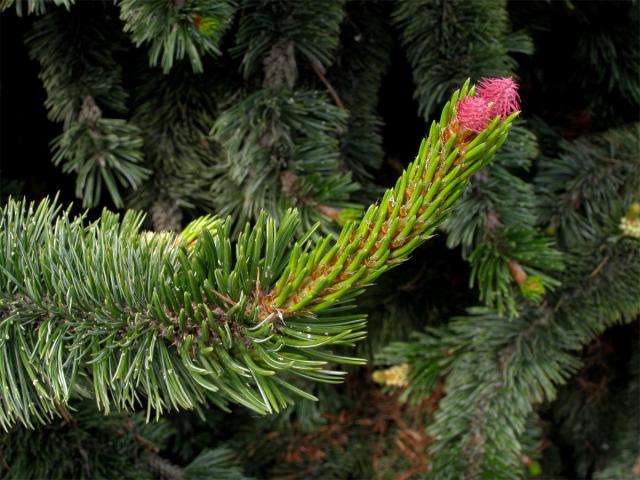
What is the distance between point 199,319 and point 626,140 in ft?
2.32

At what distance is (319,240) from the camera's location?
362 millimetres

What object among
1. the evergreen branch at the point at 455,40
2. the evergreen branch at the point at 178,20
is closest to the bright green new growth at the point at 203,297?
the evergreen branch at the point at 178,20

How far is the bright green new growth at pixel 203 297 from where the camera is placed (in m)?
0.35

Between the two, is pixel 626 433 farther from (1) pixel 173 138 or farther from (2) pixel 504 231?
(1) pixel 173 138

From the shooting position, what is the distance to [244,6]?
0.62 meters

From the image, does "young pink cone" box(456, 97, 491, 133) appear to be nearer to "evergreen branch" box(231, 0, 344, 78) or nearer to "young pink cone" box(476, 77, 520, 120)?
"young pink cone" box(476, 77, 520, 120)

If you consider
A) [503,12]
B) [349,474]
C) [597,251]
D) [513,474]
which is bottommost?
[349,474]

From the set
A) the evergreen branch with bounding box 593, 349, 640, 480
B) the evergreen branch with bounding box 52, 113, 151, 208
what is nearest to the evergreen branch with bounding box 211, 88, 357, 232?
the evergreen branch with bounding box 52, 113, 151, 208

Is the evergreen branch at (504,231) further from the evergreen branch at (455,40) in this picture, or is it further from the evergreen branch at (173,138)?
the evergreen branch at (173,138)

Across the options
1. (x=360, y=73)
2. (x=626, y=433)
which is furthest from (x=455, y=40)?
(x=626, y=433)

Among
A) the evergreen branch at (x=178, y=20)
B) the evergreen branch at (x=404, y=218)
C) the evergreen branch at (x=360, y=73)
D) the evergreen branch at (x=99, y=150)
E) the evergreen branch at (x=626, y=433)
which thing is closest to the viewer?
the evergreen branch at (x=404, y=218)

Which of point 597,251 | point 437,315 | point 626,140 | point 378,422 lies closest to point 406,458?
point 378,422

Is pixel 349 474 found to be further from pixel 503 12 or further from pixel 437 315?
pixel 503 12

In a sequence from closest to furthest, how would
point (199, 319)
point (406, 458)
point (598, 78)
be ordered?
point (199, 319) → point (598, 78) → point (406, 458)
